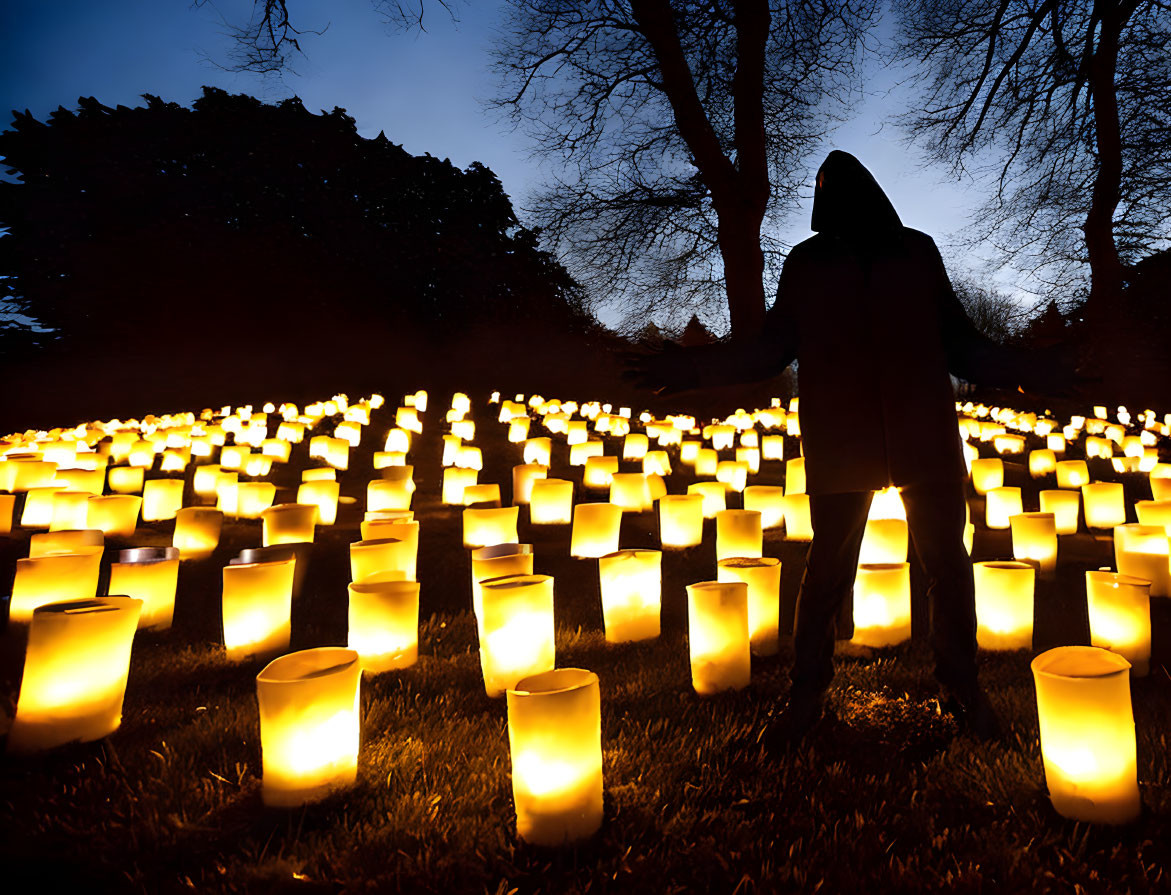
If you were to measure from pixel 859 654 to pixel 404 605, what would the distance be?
77.8 inches

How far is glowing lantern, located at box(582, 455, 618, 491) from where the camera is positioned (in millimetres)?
6168

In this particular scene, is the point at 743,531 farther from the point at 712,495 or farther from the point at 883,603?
the point at 712,495

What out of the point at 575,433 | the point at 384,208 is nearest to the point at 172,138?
the point at 384,208

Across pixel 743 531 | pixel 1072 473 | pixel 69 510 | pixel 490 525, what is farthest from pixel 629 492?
pixel 1072 473

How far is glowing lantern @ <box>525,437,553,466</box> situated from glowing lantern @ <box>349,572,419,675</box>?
4.07m

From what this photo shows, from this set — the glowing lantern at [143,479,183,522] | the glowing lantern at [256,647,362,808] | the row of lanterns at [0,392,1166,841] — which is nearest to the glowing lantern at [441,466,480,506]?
the row of lanterns at [0,392,1166,841]

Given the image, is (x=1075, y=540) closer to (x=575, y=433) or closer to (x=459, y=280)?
(x=575, y=433)

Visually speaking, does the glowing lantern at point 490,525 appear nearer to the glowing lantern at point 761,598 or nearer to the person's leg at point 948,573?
the glowing lantern at point 761,598

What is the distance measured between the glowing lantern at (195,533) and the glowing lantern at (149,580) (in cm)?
108

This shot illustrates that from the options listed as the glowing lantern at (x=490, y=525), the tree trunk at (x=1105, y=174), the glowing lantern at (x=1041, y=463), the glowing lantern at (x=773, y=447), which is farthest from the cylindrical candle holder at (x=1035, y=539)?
the tree trunk at (x=1105, y=174)

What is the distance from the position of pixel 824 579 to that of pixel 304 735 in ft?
5.49

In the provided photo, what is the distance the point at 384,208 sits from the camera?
2273 cm

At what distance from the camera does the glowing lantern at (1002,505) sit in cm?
512

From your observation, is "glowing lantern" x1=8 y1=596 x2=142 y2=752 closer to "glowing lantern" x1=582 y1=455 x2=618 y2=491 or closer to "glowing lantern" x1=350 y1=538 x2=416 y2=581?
"glowing lantern" x1=350 y1=538 x2=416 y2=581
